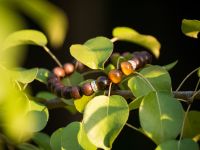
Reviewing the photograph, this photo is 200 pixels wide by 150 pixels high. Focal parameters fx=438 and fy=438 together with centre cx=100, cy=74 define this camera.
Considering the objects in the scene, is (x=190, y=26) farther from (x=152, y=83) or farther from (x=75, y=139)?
(x=75, y=139)

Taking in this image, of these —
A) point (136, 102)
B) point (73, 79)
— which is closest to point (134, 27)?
point (73, 79)

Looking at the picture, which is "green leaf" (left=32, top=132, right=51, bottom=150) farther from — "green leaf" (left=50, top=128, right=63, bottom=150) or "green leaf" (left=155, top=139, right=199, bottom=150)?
"green leaf" (left=155, top=139, right=199, bottom=150)

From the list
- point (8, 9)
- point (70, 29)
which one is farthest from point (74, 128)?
point (70, 29)

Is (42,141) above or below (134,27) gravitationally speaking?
above

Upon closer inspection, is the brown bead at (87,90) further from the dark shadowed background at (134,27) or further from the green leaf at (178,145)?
the dark shadowed background at (134,27)

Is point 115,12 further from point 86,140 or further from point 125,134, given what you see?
point 86,140

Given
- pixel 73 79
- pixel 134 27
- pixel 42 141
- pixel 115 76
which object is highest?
pixel 115 76
